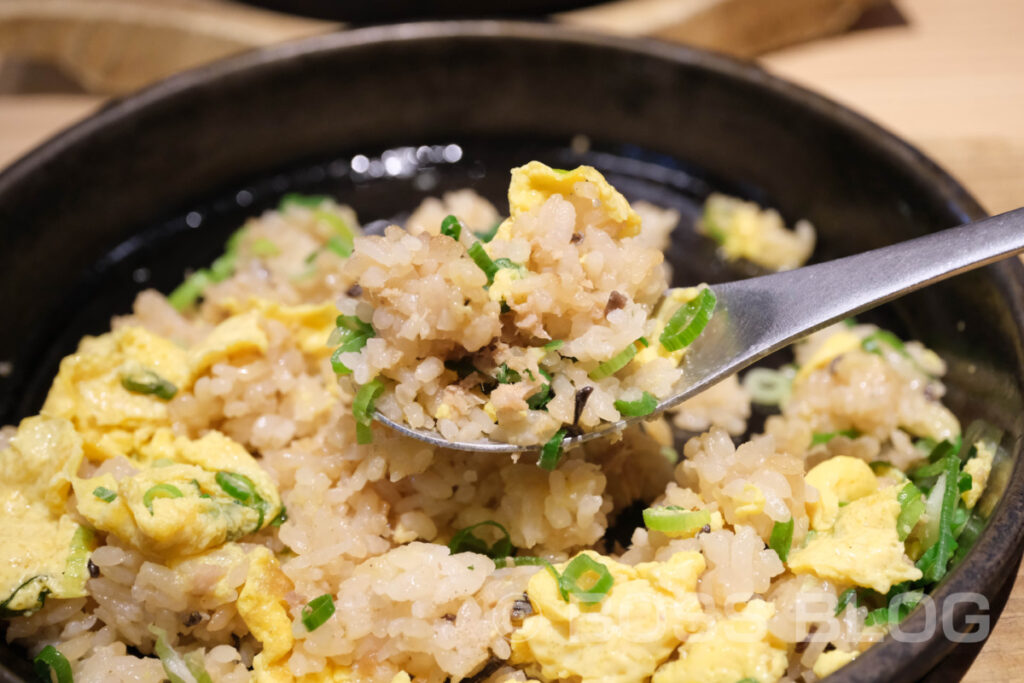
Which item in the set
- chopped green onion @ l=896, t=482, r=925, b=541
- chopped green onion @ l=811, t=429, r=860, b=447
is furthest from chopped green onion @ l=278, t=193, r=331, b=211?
chopped green onion @ l=896, t=482, r=925, b=541

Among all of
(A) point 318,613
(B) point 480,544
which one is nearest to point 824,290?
(B) point 480,544

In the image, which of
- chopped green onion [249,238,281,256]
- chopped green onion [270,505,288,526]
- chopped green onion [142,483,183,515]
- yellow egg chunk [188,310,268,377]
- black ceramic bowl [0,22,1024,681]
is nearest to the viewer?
chopped green onion [142,483,183,515]

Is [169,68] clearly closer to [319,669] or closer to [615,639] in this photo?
[319,669]

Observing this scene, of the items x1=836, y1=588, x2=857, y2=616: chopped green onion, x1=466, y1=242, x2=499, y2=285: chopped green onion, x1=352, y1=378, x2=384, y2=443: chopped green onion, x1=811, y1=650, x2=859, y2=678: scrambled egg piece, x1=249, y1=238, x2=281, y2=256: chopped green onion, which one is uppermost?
x1=466, y1=242, x2=499, y2=285: chopped green onion

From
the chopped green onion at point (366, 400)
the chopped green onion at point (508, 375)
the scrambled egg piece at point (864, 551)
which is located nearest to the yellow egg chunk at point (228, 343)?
the chopped green onion at point (366, 400)

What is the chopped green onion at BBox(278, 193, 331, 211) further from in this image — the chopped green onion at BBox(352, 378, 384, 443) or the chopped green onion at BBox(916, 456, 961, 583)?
the chopped green onion at BBox(916, 456, 961, 583)

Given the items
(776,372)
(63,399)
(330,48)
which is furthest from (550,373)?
(330,48)
